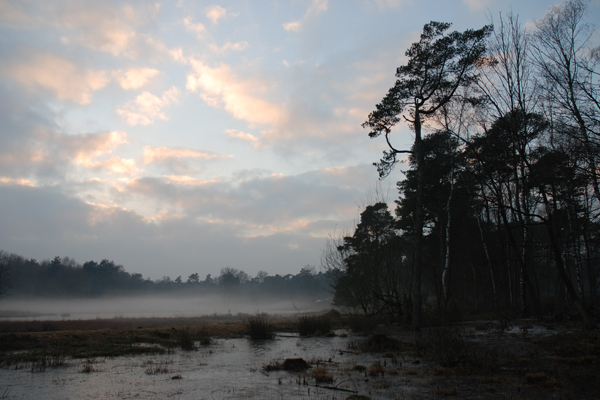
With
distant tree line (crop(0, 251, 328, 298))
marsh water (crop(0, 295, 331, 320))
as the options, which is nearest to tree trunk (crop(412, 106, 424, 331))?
marsh water (crop(0, 295, 331, 320))

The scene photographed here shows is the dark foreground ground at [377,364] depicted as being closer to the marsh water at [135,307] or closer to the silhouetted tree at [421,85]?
the silhouetted tree at [421,85]

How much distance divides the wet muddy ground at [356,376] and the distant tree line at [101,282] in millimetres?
56159

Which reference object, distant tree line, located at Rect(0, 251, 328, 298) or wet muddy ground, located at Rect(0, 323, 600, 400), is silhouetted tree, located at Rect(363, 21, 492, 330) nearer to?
wet muddy ground, located at Rect(0, 323, 600, 400)

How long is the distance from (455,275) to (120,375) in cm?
2992

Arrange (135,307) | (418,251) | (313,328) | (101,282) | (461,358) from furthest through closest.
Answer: (101,282) < (135,307) < (313,328) < (418,251) < (461,358)

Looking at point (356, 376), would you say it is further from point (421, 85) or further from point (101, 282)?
point (101, 282)

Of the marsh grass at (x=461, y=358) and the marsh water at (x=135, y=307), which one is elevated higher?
the marsh grass at (x=461, y=358)

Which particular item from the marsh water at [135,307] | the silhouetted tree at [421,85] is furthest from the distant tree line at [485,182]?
the marsh water at [135,307]

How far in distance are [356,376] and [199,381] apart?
3.41m

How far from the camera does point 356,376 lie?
7363 mm

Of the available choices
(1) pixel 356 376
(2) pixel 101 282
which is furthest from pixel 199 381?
(2) pixel 101 282

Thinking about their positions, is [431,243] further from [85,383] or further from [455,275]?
[85,383]

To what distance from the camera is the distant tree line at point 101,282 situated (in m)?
80.5

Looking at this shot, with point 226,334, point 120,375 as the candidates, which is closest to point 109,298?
point 226,334
